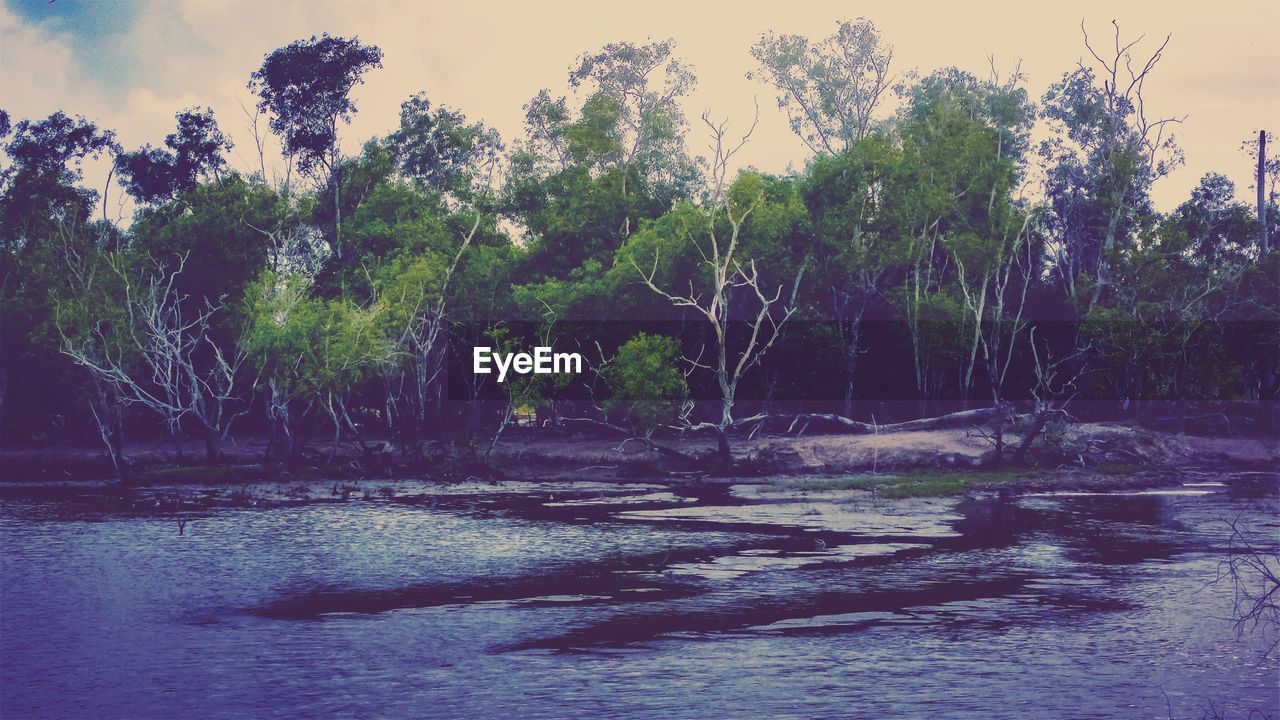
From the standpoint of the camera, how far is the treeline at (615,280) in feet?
185

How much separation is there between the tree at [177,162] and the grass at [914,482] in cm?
3940

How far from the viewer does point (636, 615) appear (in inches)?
917

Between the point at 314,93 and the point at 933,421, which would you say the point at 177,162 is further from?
the point at 933,421

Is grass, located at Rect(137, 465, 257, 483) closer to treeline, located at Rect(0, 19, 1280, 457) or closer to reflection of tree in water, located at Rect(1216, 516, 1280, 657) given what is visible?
treeline, located at Rect(0, 19, 1280, 457)

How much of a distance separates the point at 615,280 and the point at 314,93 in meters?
22.6

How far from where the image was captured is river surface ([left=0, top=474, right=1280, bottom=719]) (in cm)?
1745

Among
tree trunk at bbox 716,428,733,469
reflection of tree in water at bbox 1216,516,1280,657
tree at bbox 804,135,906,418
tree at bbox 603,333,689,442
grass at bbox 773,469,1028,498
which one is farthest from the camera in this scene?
tree at bbox 804,135,906,418

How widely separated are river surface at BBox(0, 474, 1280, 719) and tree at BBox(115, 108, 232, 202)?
1304 inches

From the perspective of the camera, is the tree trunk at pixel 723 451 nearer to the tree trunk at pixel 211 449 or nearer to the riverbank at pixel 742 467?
the riverbank at pixel 742 467

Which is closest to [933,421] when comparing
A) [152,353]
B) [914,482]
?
[914,482]

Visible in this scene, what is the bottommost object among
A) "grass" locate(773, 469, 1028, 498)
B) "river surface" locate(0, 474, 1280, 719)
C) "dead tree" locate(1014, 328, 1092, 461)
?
"river surface" locate(0, 474, 1280, 719)

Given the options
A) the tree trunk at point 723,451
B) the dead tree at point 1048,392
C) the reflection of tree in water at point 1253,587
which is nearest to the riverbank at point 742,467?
the tree trunk at point 723,451

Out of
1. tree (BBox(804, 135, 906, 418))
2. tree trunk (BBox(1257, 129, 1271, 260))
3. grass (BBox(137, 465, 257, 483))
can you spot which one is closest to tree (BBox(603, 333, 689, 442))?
tree (BBox(804, 135, 906, 418))

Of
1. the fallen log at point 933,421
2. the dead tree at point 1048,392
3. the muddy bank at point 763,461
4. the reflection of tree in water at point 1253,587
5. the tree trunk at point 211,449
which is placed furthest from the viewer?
the fallen log at point 933,421
